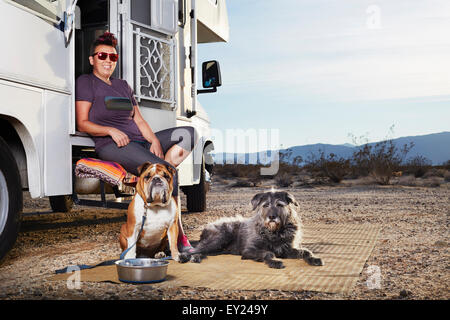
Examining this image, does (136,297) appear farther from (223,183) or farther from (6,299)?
(223,183)

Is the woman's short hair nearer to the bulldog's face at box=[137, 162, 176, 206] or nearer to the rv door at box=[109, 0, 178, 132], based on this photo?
the rv door at box=[109, 0, 178, 132]

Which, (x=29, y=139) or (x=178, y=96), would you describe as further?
(x=178, y=96)

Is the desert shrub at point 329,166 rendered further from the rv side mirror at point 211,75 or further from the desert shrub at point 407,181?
the rv side mirror at point 211,75

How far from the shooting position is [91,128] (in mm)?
4355

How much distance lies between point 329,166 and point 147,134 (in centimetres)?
1283

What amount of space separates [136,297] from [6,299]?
831 millimetres

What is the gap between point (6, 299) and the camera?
302 centimetres

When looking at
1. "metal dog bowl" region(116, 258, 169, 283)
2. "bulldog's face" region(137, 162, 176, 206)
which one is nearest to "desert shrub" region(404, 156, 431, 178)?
"bulldog's face" region(137, 162, 176, 206)

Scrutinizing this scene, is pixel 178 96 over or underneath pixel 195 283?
over

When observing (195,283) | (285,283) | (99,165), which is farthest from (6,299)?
(285,283)

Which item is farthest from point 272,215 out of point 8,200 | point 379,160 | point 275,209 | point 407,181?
point 407,181

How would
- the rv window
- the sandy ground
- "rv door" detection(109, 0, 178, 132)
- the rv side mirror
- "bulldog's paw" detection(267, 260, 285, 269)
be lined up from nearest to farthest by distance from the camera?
the sandy ground → the rv window → "bulldog's paw" detection(267, 260, 285, 269) → "rv door" detection(109, 0, 178, 132) → the rv side mirror

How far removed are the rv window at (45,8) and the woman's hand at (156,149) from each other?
139 centimetres

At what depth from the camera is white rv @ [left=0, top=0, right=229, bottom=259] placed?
3.65 metres
